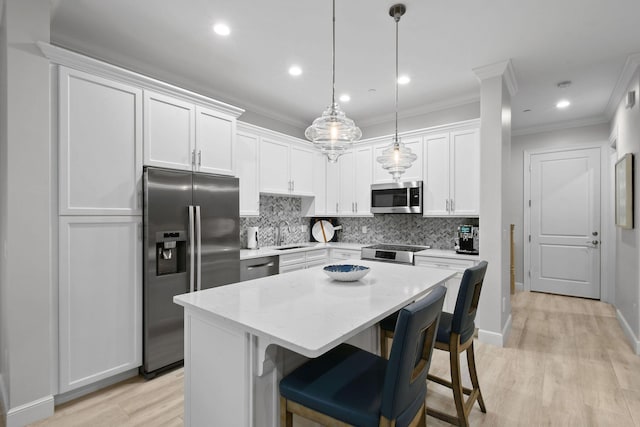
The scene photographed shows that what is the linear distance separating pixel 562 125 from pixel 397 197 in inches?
122

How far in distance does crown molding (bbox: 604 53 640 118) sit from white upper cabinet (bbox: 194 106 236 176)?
12.4 feet

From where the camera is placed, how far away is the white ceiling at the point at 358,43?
7.38 feet

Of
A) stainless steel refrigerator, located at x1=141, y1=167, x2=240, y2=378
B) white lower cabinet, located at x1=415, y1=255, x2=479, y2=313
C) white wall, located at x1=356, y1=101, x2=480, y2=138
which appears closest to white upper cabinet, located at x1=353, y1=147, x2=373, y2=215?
white wall, located at x1=356, y1=101, x2=480, y2=138

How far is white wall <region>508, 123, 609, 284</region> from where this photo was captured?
4.82m

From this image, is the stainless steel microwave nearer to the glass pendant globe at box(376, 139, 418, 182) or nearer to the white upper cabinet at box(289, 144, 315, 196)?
the white upper cabinet at box(289, 144, 315, 196)

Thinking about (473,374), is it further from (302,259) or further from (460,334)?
(302,259)

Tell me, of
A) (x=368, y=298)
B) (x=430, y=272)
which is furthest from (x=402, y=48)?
(x=368, y=298)

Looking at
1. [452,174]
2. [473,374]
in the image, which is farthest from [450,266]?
[473,374]

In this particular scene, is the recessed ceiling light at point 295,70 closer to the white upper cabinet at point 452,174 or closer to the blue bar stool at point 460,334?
the white upper cabinet at point 452,174

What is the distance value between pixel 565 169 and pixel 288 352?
546cm

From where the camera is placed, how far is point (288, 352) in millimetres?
1494

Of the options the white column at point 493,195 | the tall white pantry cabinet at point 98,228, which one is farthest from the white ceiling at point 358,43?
the tall white pantry cabinet at point 98,228

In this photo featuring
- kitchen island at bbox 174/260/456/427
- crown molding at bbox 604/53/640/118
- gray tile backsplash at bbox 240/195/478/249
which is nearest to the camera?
kitchen island at bbox 174/260/456/427

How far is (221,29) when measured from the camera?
2.48 m
